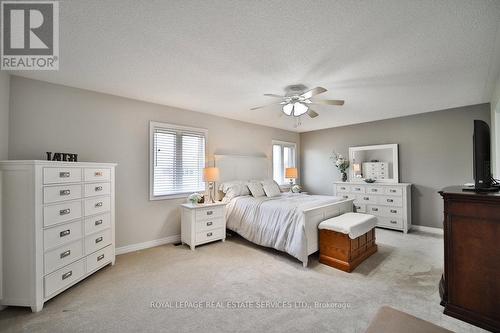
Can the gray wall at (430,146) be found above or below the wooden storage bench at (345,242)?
above

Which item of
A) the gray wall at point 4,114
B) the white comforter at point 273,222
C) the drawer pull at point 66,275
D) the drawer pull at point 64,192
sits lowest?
the drawer pull at point 66,275

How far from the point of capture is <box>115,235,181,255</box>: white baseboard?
333 centimetres

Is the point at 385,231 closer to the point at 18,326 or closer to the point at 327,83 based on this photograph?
the point at 327,83

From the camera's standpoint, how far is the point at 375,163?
5.13m

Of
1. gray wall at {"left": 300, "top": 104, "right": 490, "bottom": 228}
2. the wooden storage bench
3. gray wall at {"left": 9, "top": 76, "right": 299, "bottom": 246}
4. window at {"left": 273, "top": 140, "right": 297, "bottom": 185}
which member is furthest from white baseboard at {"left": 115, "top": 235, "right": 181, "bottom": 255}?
gray wall at {"left": 300, "top": 104, "right": 490, "bottom": 228}

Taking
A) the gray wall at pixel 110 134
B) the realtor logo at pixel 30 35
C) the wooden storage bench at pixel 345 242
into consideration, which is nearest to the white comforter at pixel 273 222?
the wooden storage bench at pixel 345 242

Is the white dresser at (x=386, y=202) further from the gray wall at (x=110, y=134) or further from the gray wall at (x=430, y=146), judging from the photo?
the gray wall at (x=110, y=134)

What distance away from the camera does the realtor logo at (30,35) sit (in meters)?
1.61

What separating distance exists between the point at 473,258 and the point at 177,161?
13.1 ft

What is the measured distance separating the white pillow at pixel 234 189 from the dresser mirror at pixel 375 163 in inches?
114

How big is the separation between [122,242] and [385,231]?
4.92 m

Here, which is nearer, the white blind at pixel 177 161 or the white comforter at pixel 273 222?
the white comforter at pixel 273 222

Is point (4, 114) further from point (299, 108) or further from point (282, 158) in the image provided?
point (282, 158)

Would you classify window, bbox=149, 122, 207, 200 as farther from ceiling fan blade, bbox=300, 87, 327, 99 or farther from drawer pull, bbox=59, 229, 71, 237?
ceiling fan blade, bbox=300, 87, 327, 99
